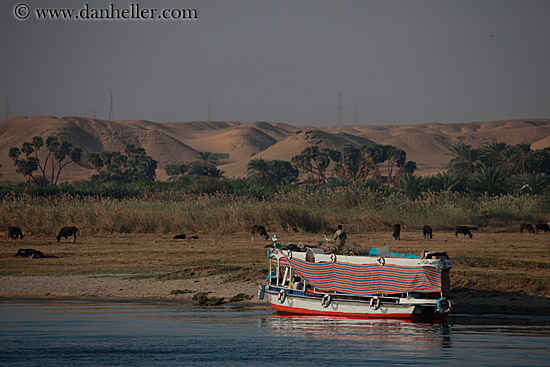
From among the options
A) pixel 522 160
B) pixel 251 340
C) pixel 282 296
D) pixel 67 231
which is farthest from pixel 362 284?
pixel 522 160

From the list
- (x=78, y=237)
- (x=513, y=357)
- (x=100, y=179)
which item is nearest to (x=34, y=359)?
(x=513, y=357)

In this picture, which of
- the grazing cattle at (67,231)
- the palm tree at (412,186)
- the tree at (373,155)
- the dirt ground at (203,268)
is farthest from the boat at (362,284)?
the tree at (373,155)

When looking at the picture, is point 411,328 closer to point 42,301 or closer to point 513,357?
point 513,357

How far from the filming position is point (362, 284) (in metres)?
20.6

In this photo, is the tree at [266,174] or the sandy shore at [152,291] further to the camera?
the tree at [266,174]

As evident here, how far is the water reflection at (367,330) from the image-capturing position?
59.5 ft

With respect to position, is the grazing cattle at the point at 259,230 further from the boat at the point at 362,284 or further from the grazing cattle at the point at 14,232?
the boat at the point at 362,284

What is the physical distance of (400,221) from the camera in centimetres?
4788

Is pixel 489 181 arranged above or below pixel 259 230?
above

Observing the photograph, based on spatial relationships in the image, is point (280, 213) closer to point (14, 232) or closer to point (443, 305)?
point (14, 232)

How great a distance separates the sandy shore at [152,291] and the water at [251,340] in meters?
1.34

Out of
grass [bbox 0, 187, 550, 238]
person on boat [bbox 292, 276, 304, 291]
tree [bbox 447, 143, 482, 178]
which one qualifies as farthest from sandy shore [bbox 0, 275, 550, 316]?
tree [bbox 447, 143, 482, 178]

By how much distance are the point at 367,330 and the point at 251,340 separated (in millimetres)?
2871

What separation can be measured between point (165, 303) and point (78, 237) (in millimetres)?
17830
